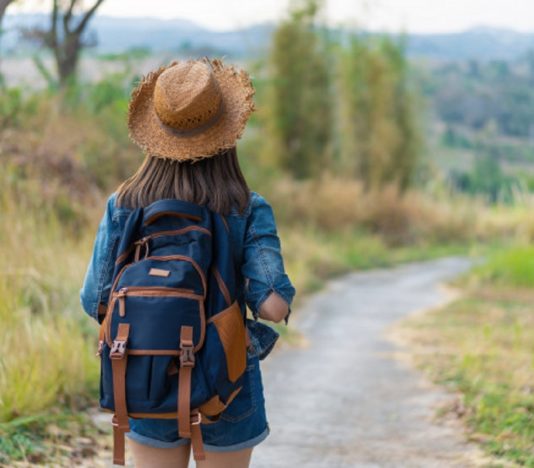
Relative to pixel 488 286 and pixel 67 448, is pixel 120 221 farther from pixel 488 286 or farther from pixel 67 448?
pixel 488 286

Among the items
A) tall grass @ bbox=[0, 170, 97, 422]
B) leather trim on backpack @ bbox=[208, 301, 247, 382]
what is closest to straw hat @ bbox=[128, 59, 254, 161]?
leather trim on backpack @ bbox=[208, 301, 247, 382]

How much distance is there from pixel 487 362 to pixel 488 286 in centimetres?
714

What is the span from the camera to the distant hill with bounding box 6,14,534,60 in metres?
16.4

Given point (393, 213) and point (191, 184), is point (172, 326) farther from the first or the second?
point (393, 213)

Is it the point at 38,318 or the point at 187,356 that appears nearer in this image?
the point at 187,356

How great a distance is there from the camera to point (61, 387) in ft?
20.0

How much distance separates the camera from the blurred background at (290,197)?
6.07m

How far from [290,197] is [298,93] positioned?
280 cm

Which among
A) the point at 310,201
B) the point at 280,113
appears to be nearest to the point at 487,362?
the point at 310,201

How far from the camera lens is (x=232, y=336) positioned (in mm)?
3084

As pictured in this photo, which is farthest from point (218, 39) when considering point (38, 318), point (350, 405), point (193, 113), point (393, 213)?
point (193, 113)

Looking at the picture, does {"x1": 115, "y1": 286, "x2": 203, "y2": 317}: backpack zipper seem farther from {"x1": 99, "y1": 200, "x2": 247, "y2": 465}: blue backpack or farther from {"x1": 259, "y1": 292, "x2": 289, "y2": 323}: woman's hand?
{"x1": 259, "y1": 292, "x2": 289, "y2": 323}: woman's hand

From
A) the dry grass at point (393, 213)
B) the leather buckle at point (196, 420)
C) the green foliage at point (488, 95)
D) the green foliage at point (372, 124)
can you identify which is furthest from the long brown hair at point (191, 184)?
the green foliage at point (488, 95)

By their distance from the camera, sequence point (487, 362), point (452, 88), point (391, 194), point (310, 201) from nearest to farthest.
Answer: point (487, 362), point (310, 201), point (391, 194), point (452, 88)
